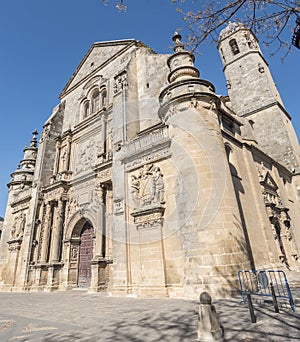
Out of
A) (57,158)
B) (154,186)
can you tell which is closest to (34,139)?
(57,158)

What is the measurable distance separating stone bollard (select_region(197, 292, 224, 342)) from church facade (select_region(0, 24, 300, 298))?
126 inches

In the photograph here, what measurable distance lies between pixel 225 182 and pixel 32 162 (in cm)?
1992

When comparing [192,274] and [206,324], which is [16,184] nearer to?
[192,274]

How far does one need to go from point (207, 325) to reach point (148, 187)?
253 inches

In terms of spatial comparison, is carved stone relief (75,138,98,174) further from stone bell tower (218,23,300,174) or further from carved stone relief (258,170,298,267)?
stone bell tower (218,23,300,174)

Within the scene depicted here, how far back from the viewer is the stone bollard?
3.08m

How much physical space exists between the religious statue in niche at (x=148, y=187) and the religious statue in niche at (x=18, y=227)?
11505mm

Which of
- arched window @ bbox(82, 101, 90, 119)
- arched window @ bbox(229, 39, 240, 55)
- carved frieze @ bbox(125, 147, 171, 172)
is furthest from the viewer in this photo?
arched window @ bbox(229, 39, 240, 55)

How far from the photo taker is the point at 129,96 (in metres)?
12.9

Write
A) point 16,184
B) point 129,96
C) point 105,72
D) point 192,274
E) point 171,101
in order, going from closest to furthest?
1. point 192,274
2. point 171,101
3. point 129,96
4. point 105,72
5. point 16,184

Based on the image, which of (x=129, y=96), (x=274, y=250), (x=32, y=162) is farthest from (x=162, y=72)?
(x=32, y=162)

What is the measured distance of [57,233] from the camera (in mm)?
13586

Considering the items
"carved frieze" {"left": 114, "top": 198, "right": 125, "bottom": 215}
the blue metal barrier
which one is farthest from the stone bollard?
"carved frieze" {"left": 114, "top": 198, "right": 125, "bottom": 215}

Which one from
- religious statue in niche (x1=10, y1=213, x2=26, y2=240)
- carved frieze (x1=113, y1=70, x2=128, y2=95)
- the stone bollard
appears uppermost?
carved frieze (x1=113, y1=70, x2=128, y2=95)
